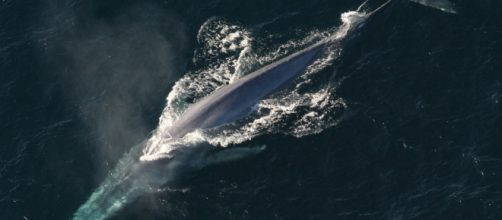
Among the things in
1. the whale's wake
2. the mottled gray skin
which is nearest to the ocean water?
the whale's wake

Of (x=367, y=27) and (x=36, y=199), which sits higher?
(x=367, y=27)

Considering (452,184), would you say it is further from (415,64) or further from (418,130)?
(415,64)

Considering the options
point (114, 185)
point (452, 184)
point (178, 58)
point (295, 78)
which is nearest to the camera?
point (452, 184)

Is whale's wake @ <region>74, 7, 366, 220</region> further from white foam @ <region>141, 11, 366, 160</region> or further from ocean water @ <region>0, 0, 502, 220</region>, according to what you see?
ocean water @ <region>0, 0, 502, 220</region>

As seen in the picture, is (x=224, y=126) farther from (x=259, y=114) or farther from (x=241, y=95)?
(x=259, y=114)

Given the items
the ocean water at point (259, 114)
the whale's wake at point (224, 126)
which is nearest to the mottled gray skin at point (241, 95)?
the whale's wake at point (224, 126)

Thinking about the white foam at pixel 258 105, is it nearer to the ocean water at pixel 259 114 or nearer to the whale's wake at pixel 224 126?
the whale's wake at pixel 224 126

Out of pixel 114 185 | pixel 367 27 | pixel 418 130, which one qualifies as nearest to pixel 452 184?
pixel 418 130

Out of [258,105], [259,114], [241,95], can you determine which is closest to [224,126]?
[241,95]

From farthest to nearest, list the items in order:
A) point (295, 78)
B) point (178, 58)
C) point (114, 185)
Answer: point (178, 58) < point (295, 78) < point (114, 185)
